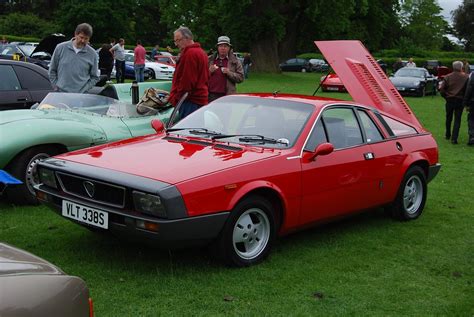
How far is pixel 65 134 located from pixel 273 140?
245 centimetres

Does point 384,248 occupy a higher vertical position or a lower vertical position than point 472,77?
lower

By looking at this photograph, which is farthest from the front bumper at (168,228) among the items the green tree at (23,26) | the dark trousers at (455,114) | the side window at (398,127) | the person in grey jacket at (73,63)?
the green tree at (23,26)

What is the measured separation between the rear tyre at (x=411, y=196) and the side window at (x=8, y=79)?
559 centimetres

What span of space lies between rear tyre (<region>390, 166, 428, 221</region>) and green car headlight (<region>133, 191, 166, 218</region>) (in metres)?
3.15

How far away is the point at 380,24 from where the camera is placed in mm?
55812

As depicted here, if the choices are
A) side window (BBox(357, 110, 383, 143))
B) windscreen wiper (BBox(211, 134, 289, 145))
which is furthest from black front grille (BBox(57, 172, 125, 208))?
side window (BBox(357, 110, 383, 143))

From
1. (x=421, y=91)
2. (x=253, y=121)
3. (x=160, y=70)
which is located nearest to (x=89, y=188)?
(x=253, y=121)

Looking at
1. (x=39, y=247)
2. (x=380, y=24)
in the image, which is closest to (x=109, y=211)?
(x=39, y=247)

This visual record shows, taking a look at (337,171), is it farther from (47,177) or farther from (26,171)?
(26,171)

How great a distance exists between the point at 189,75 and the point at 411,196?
3.00 m

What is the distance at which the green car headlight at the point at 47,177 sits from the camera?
500 centimetres

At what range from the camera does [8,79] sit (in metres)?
8.72

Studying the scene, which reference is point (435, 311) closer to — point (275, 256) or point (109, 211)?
point (275, 256)

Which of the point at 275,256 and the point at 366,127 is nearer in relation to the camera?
the point at 275,256
